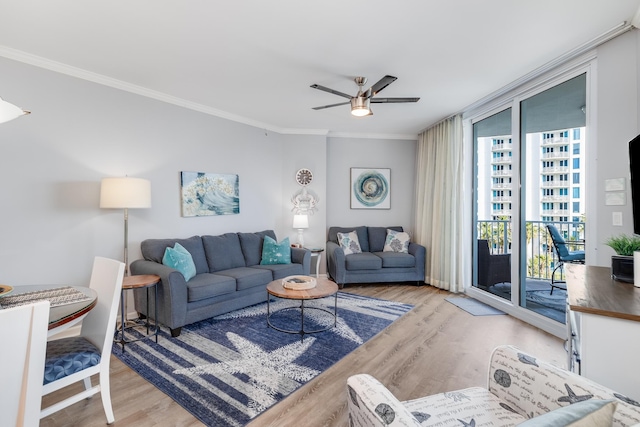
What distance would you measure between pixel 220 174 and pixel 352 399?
12.4ft

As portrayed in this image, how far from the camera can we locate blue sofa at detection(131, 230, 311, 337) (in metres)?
2.98

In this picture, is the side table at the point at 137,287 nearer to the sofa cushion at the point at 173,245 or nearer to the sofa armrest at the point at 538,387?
the sofa cushion at the point at 173,245

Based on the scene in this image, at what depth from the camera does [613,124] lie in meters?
2.43

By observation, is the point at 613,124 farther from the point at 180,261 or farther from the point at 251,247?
the point at 180,261

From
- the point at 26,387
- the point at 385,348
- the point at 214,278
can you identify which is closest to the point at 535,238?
the point at 385,348

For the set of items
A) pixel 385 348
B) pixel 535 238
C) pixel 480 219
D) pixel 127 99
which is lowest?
pixel 385 348

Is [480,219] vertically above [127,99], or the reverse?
[127,99]

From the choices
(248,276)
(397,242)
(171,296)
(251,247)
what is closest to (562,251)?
(397,242)

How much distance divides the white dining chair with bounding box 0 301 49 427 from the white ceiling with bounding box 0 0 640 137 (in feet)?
6.46

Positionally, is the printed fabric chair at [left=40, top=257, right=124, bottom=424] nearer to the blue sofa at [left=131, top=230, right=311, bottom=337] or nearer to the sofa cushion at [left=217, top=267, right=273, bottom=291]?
the blue sofa at [left=131, top=230, right=311, bottom=337]

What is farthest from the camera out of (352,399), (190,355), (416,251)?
(416,251)

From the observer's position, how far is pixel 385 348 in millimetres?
2762

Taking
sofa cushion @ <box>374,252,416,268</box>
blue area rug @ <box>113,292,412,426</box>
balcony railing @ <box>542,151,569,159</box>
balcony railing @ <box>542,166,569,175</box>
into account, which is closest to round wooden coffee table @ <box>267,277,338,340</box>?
blue area rug @ <box>113,292,412,426</box>

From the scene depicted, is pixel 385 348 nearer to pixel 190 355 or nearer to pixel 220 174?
pixel 190 355
